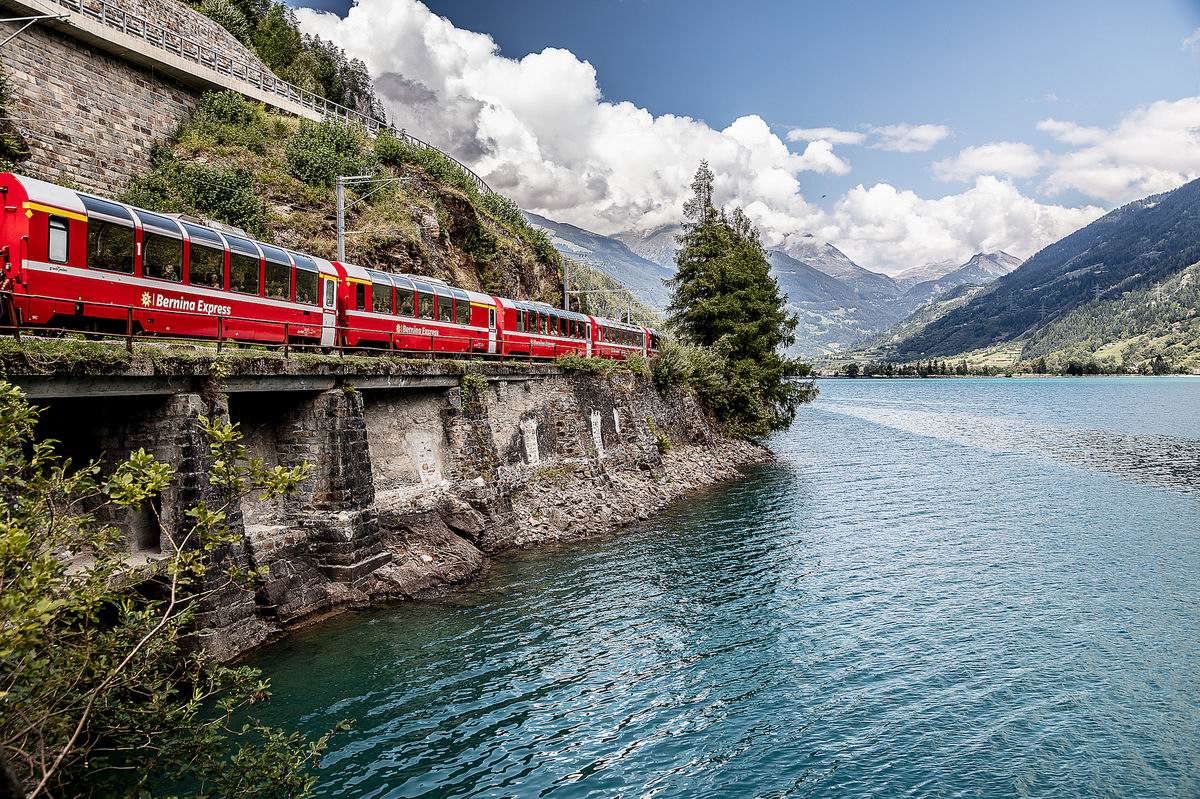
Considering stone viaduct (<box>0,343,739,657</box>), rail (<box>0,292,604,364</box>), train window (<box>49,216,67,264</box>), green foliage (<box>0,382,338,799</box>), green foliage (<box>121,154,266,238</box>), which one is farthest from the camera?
green foliage (<box>121,154,266,238</box>)

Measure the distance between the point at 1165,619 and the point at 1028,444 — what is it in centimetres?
4778

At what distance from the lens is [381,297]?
2764 cm

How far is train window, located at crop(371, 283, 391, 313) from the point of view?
89.5ft

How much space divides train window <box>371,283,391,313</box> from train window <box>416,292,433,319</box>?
1.86 meters

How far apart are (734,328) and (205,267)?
39.7m

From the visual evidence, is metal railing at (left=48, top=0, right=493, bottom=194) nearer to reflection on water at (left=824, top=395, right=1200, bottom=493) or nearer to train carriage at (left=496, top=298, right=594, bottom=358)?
train carriage at (left=496, top=298, right=594, bottom=358)

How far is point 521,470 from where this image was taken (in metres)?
30.1

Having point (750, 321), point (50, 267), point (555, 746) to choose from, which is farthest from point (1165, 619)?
point (750, 321)

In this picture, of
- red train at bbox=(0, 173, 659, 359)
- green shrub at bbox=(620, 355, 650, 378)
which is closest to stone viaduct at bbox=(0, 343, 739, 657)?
red train at bbox=(0, 173, 659, 359)

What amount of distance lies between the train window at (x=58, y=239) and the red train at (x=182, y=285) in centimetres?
2

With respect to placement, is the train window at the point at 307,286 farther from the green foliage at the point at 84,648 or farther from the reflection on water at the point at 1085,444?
the reflection on water at the point at 1085,444

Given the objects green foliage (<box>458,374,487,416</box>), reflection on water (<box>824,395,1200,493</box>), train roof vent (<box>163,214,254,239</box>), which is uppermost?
train roof vent (<box>163,214,254,239</box>)

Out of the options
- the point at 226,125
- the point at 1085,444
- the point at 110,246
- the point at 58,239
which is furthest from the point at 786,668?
the point at 1085,444

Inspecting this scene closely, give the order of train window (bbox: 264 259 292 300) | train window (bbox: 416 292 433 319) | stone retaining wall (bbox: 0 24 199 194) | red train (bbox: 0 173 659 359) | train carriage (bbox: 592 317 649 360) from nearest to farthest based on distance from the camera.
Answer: red train (bbox: 0 173 659 359) < train window (bbox: 264 259 292 300) < train window (bbox: 416 292 433 319) < stone retaining wall (bbox: 0 24 199 194) < train carriage (bbox: 592 317 649 360)
